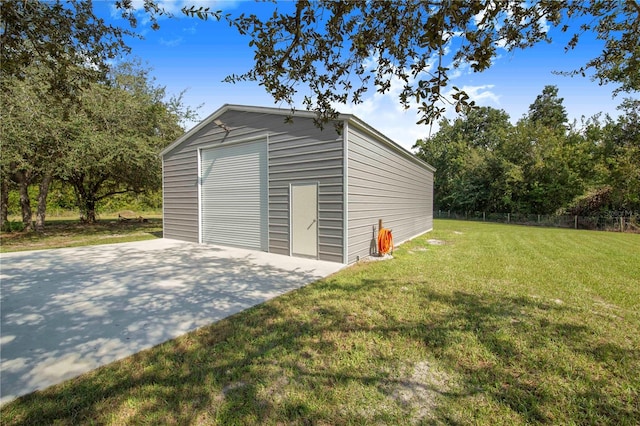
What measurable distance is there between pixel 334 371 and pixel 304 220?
468 centimetres

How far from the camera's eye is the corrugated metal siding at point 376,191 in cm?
638

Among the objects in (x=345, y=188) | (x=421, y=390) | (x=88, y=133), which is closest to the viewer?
(x=421, y=390)

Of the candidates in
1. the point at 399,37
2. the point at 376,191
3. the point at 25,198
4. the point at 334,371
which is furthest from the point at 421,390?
the point at 25,198

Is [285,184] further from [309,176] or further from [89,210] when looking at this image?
[89,210]

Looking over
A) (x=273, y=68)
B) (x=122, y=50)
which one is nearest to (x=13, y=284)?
(x=122, y=50)

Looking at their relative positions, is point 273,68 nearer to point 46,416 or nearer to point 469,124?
point 46,416

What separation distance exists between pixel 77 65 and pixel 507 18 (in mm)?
4277

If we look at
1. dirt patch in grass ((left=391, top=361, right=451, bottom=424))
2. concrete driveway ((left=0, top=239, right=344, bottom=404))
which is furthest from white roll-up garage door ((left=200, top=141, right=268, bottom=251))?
dirt patch in grass ((left=391, top=361, right=451, bottom=424))

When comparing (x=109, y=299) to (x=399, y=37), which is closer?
(x=399, y=37)

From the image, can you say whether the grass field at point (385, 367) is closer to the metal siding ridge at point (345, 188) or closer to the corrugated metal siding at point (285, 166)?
the metal siding ridge at point (345, 188)

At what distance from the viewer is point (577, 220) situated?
1809cm

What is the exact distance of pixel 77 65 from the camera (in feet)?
9.56

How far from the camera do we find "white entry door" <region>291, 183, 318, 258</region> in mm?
6645

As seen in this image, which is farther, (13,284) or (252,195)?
(252,195)
